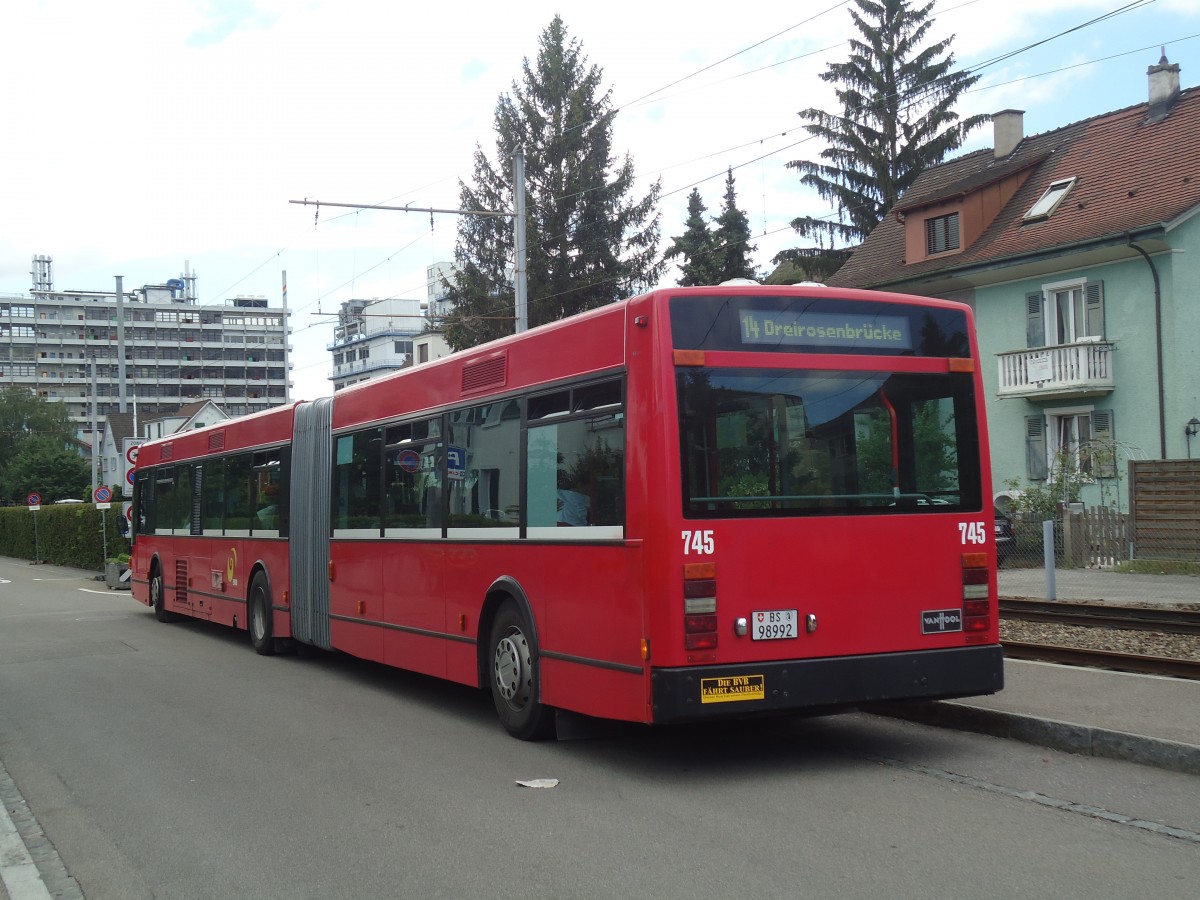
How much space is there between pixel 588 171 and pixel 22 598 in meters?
28.5

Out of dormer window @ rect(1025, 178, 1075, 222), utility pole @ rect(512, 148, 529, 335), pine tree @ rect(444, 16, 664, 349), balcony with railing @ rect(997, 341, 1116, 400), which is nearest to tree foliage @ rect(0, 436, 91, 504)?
pine tree @ rect(444, 16, 664, 349)

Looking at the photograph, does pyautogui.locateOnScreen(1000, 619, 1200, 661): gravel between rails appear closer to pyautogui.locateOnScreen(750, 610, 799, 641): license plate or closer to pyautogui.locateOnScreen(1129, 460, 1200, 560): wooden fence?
pyautogui.locateOnScreen(750, 610, 799, 641): license plate

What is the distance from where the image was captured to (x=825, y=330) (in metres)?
7.75

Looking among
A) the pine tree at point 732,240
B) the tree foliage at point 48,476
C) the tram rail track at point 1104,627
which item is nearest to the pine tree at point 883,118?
the pine tree at point 732,240

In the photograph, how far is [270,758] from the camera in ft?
27.6

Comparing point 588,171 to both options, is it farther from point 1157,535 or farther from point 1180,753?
point 1180,753

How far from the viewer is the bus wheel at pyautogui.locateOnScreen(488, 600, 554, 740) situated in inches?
338

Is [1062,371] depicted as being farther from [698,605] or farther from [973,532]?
[698,605]

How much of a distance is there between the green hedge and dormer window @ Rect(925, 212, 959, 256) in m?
24.6

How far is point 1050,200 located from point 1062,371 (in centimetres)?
504

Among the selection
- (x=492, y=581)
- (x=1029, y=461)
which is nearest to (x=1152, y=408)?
(x=1029, y=461)

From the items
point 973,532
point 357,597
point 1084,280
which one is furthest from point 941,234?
point 973,532

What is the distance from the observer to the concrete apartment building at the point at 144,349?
155500 millimetres

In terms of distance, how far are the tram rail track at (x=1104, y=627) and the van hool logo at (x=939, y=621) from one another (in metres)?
3.63
